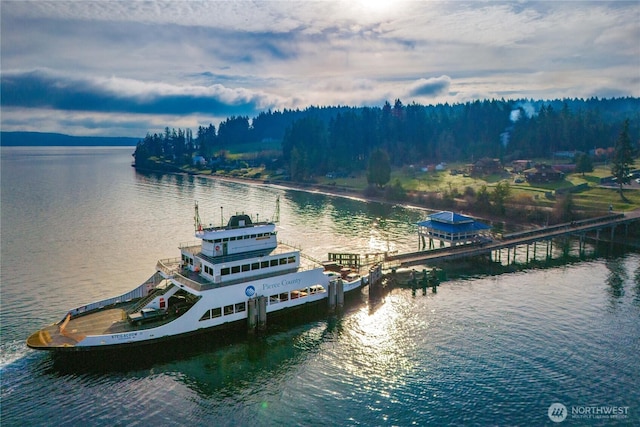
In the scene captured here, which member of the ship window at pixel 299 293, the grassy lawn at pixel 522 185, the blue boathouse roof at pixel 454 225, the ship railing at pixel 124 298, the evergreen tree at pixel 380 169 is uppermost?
the evergreen tree at pixel 380 169

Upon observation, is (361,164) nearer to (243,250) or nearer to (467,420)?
(243,250)

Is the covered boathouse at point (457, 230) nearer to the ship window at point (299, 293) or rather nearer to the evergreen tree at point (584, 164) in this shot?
the ship window at point (299, 293)

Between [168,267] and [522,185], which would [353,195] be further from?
[168,267]

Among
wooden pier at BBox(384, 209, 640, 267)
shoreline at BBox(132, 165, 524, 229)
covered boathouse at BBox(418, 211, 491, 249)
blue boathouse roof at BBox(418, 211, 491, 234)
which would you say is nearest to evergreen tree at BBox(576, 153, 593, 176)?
wooden pier at BBox(384, 209, 640, 267)

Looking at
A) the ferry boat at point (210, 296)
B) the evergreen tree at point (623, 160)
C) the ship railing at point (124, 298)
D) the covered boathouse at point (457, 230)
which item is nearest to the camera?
the ferry boat at point (210, 296)

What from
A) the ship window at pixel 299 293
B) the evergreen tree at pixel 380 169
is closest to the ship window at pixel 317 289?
the ship window at pixel 299 293

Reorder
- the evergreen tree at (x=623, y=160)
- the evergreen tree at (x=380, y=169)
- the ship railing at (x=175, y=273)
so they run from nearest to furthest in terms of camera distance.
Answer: the ship railing at (x=175, y=273) → the evergreen tree at (x=623, y=160) → the evergreen tree at (x=380, y=169)

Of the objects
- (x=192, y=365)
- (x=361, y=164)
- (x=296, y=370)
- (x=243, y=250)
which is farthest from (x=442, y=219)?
(x=361, y=164)
